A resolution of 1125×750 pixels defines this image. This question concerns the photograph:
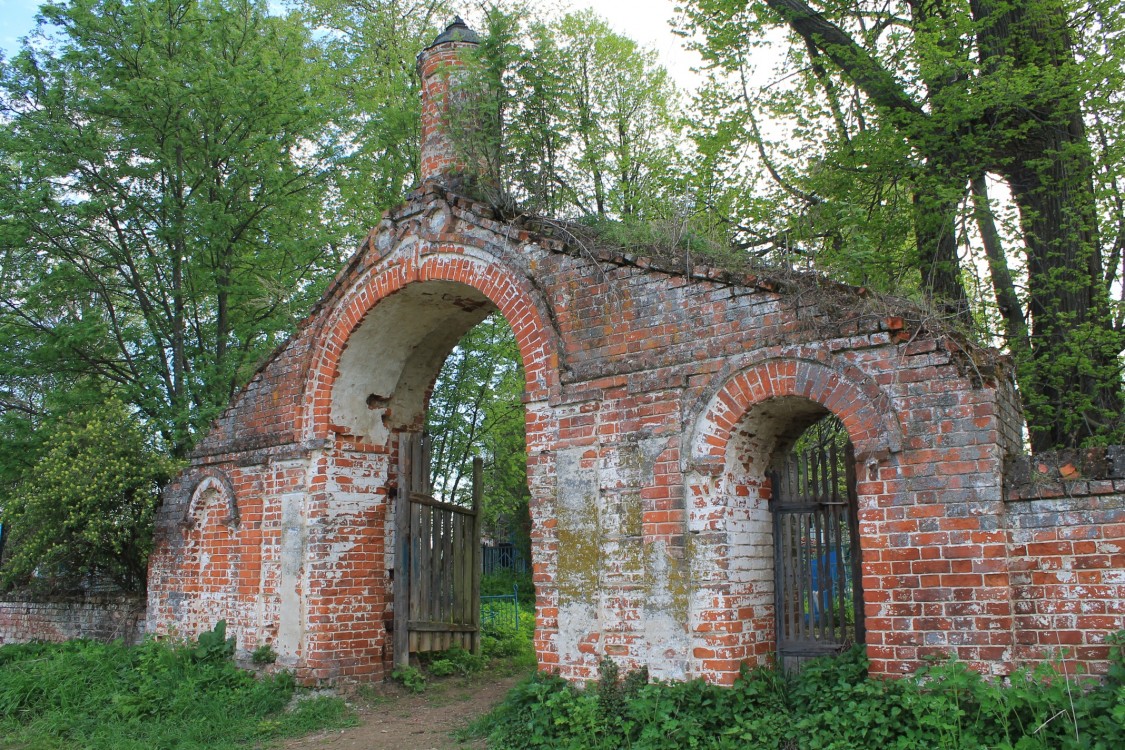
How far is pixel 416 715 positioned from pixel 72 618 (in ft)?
19.3

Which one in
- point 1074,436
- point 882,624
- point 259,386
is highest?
point 259,386

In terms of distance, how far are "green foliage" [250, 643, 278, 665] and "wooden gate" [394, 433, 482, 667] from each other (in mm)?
1241

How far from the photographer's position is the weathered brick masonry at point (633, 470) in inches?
202

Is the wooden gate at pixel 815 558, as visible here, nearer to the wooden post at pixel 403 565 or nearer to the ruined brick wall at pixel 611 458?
the ruined brick wall at pixel 611 458

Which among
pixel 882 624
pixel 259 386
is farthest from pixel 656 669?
pixel 259 386

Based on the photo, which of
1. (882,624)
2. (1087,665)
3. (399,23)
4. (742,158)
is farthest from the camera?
(399,23)

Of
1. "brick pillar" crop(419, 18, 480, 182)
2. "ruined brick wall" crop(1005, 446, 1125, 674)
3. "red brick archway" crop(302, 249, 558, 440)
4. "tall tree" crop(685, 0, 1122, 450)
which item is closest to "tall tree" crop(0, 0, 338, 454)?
"red brick archway" crop(302, 249, 558, 440)

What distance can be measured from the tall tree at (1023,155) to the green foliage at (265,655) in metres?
7.58

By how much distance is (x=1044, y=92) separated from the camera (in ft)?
28.7

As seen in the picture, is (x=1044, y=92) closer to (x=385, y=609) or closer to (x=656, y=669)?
(x=656, y=669)

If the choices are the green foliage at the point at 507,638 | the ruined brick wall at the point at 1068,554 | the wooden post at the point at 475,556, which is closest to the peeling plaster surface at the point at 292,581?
the wooden post at the point at 475,556

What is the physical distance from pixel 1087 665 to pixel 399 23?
58.3ft

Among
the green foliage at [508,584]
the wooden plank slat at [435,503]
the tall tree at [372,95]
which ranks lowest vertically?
the green foliage at [508,584]

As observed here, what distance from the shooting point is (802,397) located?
19.4 ft
